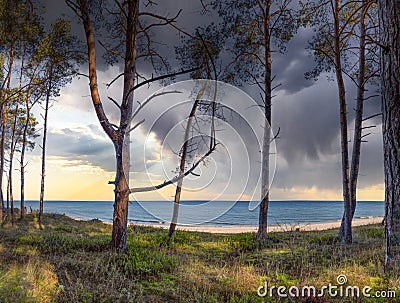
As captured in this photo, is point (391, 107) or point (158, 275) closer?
point (391, 107)

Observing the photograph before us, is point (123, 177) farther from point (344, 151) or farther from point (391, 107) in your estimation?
point (344, 151)

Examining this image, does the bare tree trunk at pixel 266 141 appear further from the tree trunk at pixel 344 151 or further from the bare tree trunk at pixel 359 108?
the bare tree trunk at pixel 359 108

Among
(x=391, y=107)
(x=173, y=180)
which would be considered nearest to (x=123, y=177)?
(x=173, y=180)

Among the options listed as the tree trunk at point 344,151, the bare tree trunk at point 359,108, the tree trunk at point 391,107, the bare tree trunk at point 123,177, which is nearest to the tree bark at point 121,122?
the bare tree trunk at point 123,177

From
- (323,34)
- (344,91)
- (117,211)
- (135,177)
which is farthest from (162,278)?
(323,34)

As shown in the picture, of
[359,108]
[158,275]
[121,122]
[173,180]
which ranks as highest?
[359,108]

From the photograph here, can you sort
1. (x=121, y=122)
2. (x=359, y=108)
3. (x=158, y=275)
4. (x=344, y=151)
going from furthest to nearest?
(x=359, y=108)
(x=344, y=151)
(x=121, y=122)
(x=158, y=275)

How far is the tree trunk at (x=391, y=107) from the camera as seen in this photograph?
20.1ft

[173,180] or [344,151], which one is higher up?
[344,151]

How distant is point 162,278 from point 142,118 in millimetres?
3611

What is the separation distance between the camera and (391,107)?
6238mm

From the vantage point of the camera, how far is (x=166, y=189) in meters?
8.60

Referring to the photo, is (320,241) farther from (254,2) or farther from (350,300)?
(254,2)

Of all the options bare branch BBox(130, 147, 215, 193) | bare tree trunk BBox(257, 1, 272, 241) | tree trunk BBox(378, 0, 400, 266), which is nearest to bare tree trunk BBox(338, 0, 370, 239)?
bare tree trunk BBox(257, 1, 272, 241)
